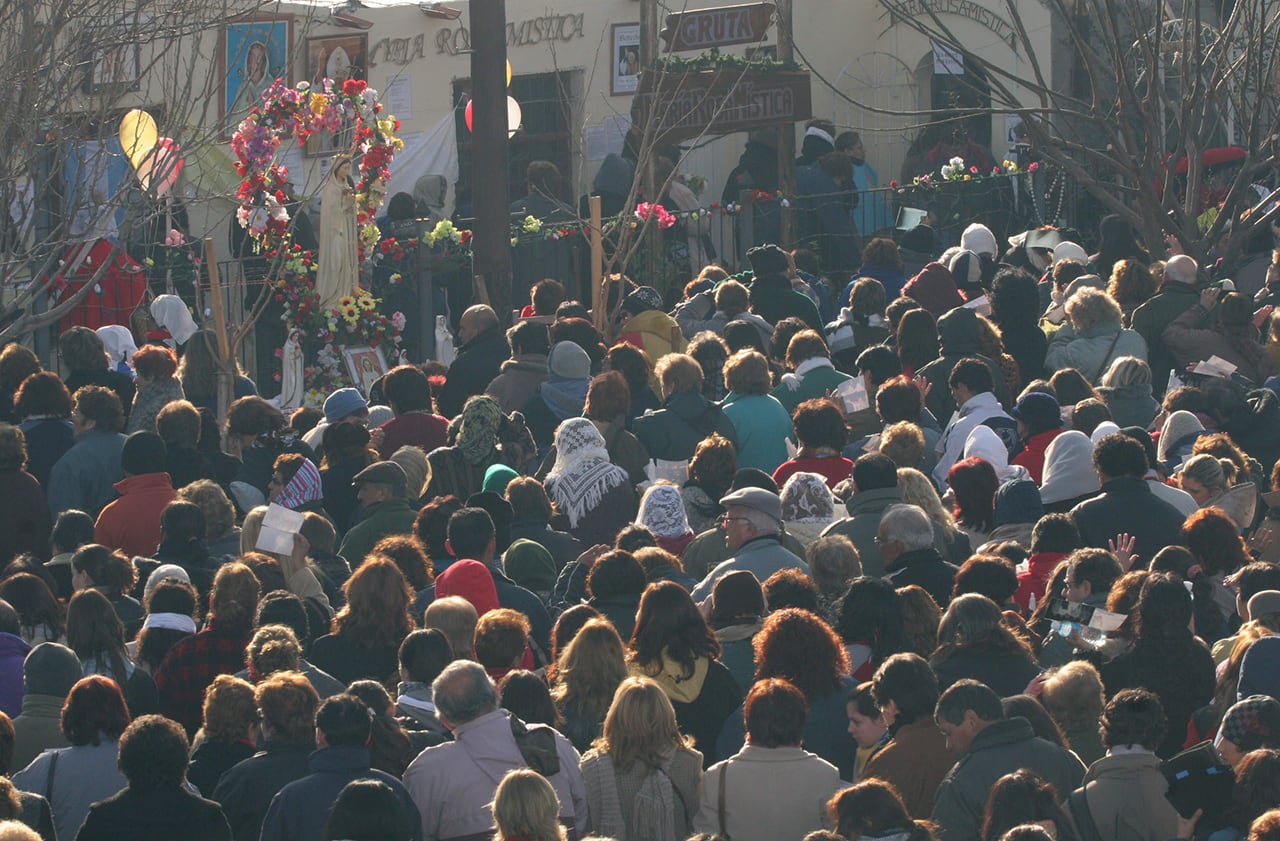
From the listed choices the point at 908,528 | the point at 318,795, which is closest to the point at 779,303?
the point at 908,528

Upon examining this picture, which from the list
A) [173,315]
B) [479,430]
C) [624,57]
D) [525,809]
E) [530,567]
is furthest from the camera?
[624,57]

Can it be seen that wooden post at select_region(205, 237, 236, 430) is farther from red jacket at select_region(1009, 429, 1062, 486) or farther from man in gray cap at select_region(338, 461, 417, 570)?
red jacket at select_region(1009, 429, 1062, 486)

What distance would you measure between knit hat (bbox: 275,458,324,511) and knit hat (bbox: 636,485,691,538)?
1.69 meters

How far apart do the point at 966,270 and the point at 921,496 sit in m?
5.42

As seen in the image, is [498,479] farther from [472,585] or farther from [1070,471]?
[1070,471]

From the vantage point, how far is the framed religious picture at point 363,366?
1600 centimetres

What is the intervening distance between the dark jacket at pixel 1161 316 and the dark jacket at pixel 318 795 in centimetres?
719

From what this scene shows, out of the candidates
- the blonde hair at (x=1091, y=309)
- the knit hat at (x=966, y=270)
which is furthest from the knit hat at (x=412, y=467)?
the knit hat at (x=966, y=270)

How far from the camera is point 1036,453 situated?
A: 10211 millimetres

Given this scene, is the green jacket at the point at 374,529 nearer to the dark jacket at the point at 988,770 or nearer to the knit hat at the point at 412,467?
the knit hat at the point at 412,467

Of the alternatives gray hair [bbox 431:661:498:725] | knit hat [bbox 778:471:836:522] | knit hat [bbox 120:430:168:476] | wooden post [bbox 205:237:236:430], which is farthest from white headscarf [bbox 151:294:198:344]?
gray hair [bbox 431:661:498:725]

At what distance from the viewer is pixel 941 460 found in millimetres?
10742

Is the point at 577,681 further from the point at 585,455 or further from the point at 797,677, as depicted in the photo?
the point at 585,455

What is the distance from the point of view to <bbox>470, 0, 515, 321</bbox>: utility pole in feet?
48.5
